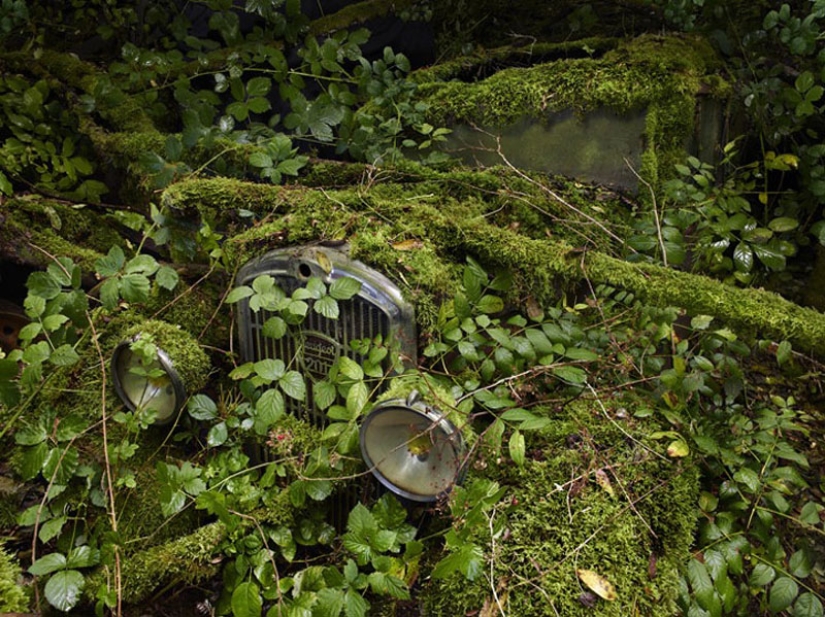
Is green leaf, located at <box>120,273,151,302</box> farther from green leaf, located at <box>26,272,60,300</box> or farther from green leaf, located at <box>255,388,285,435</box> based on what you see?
green leaf, located at <box>255,388,285,435</box>

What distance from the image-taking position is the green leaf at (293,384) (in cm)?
211

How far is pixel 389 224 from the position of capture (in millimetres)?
2457

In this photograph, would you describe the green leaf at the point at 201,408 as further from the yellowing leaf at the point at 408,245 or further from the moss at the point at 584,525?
the moss at the point at 584,525

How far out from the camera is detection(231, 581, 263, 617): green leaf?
5.72ft

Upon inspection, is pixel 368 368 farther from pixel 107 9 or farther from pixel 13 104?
pixel 107 9

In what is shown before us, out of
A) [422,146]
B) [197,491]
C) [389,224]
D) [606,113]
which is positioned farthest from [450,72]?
[197,491]

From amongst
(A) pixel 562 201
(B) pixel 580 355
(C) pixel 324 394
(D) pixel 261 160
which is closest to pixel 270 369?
(C) pixel 324 394

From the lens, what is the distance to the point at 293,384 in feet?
6.98

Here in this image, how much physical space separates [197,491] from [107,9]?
457 cm

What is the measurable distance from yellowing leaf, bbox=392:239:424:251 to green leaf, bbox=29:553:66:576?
5.05ft

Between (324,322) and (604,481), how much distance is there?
1182 millimetres

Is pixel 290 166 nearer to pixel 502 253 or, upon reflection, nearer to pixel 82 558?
pixel 502 253

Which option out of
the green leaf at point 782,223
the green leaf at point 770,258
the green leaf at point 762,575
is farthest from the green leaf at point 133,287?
the green leaf at point 782,223

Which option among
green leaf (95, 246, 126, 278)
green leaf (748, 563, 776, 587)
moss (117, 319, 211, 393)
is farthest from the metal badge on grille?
green leaf (748, 563, 776, 587)
